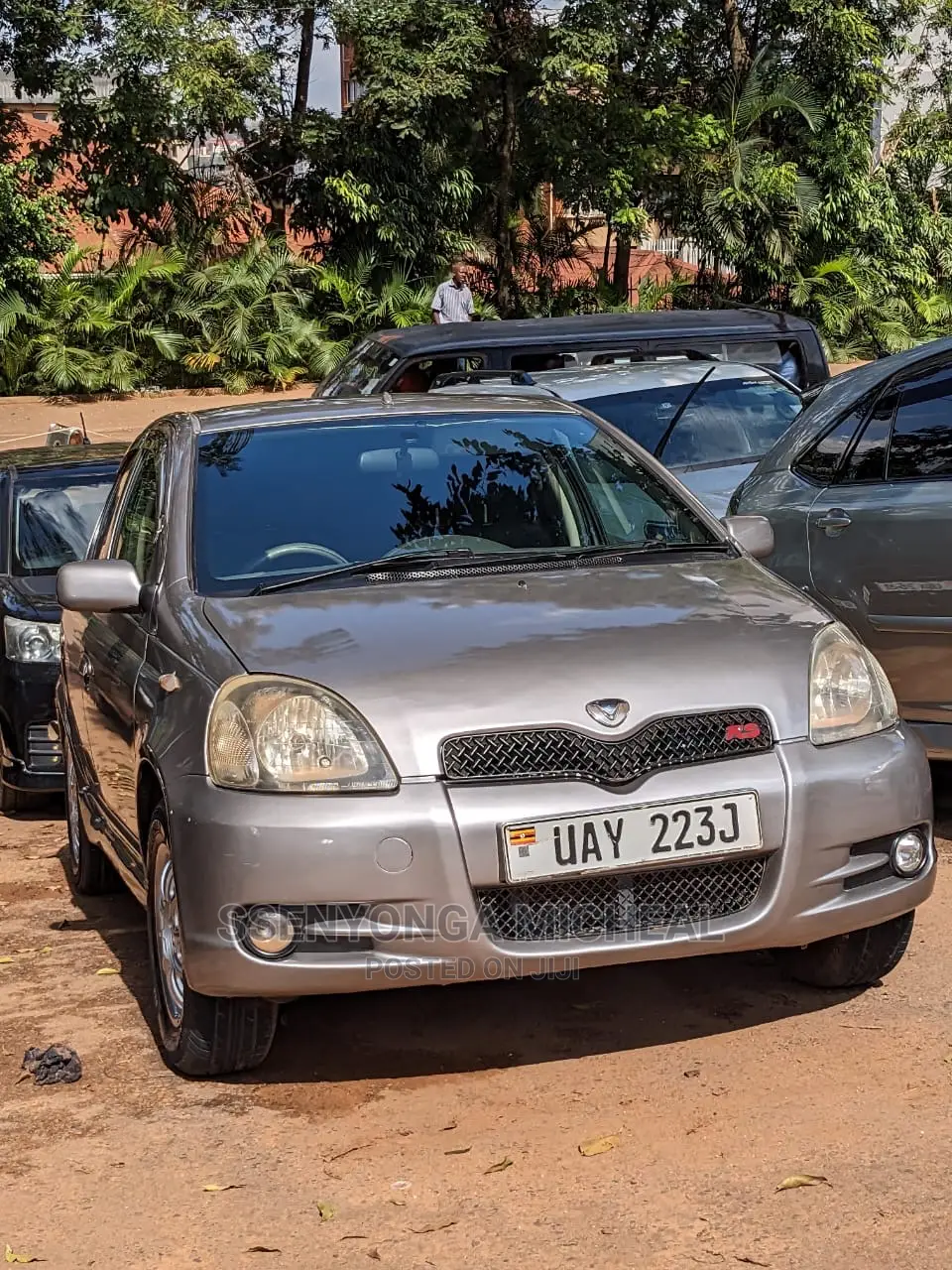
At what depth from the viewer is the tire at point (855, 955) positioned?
4.51m

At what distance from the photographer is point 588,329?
36.8ft

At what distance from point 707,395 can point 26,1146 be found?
7060mm

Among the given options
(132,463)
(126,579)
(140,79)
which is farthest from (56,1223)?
(140,79)

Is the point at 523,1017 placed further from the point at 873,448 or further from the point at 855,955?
the point at 873,448

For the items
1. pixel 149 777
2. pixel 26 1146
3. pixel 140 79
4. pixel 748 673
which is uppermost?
pixel 140 79

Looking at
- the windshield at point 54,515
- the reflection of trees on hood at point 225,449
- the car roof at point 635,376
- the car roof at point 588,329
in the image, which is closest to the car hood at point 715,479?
the car roof at point 635,376

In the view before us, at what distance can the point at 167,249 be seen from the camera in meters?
24.6

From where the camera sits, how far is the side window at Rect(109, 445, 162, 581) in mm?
5207

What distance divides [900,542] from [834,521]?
0.36 m

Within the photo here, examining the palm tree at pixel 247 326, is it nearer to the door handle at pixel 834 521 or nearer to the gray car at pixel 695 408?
the gray car at pixel 695 408

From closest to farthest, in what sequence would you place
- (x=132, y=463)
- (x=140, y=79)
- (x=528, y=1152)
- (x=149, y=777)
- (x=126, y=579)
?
(x=528, y=1152), (x=149, y=777), (x=126, y=579), (x=132, y=463), (x=140, y=79)

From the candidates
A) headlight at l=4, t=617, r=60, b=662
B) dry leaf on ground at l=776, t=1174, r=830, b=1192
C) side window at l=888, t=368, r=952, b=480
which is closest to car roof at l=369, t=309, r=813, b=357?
headlight at l=4, t=617, r=60, b=662

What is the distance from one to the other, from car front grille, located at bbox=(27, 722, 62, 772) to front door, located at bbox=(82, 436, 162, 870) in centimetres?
189

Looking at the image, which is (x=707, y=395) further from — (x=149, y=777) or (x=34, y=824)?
(x=149, y=777)
